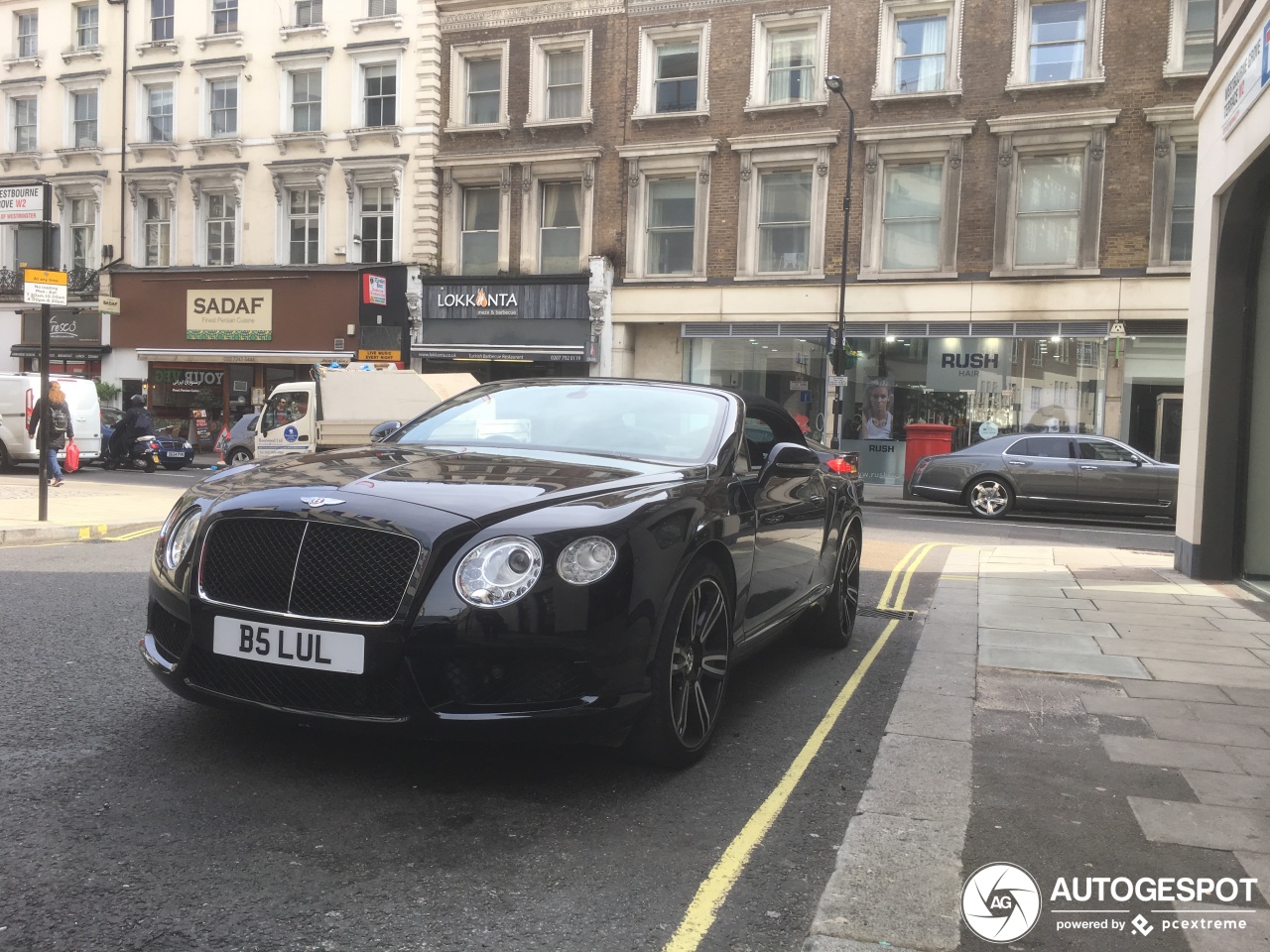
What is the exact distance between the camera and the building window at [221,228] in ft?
95.6

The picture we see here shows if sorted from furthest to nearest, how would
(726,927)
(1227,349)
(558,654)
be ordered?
(1227,349), (558,654), (726,927)

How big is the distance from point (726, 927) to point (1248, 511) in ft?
29.0


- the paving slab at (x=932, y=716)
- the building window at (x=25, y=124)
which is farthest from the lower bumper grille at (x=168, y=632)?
the building window at (x=25, y=124)

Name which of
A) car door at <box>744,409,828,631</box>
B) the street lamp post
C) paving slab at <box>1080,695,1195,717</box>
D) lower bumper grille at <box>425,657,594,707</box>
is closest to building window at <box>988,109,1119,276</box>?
the street lamp post

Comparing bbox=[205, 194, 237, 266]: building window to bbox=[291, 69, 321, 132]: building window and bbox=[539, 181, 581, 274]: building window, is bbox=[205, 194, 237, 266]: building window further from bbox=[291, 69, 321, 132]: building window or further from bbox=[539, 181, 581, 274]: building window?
bbox=[539, 181, 581, 274]: building window

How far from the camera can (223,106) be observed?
29094 mm

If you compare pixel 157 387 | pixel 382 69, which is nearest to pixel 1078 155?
pixel 382 69

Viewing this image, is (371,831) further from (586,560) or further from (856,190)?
(856,190)

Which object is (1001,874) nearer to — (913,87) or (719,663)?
(719,663)

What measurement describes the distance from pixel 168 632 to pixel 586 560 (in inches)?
60.7

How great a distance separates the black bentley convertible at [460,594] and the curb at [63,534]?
7.31 metres

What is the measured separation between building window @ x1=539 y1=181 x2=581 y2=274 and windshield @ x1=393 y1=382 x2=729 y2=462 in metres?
21.1

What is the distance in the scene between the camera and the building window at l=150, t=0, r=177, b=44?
2953cm

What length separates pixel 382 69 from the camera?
2733 centimetres
